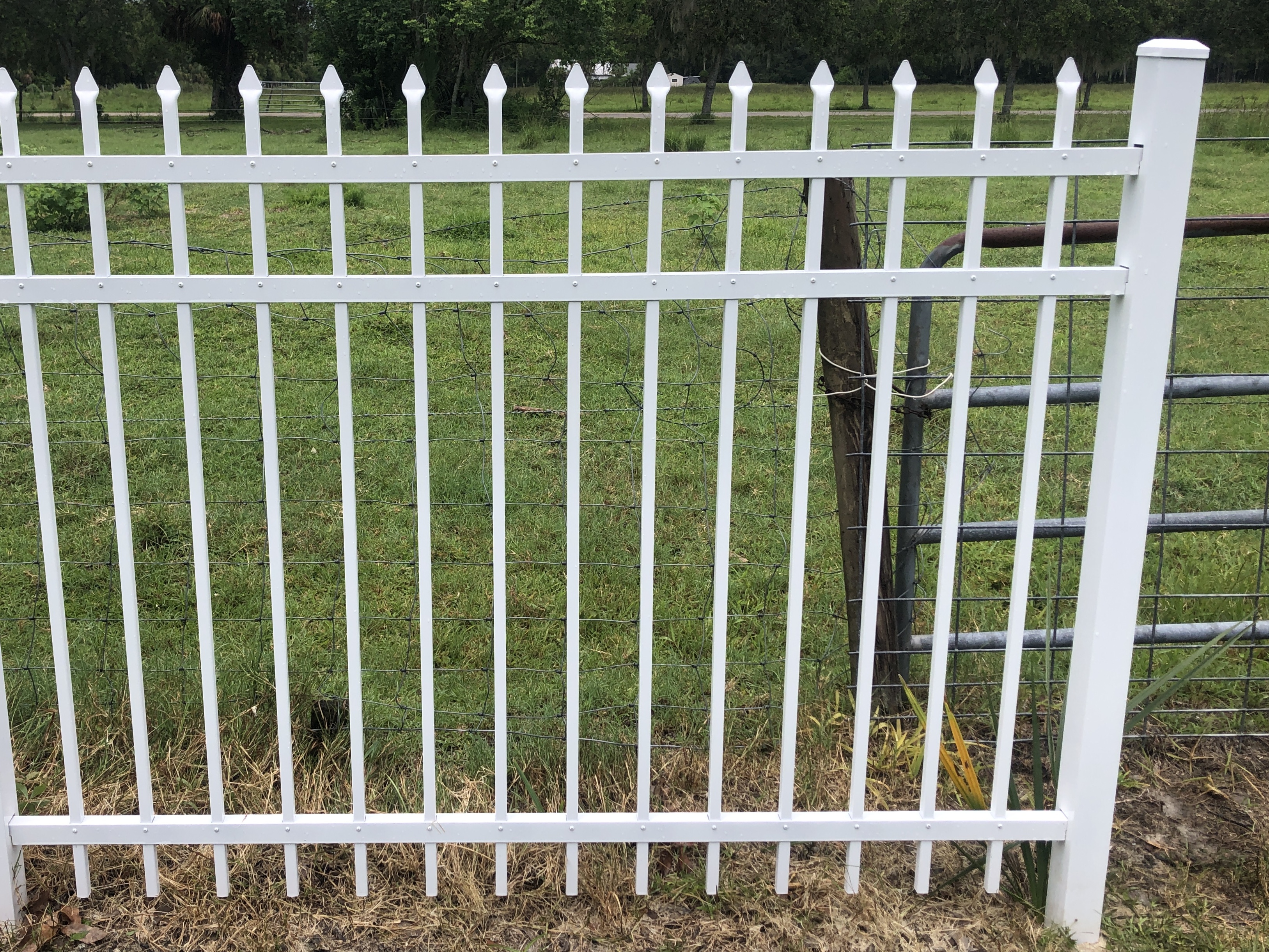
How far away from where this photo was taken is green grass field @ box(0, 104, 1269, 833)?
310 centimetres

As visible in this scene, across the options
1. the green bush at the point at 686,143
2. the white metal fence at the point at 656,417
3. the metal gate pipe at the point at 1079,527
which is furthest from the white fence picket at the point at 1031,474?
the green bush at the point at 686,143

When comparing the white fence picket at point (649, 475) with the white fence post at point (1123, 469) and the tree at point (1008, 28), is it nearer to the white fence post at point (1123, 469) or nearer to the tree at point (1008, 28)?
the white fence post at point (1123, 469)

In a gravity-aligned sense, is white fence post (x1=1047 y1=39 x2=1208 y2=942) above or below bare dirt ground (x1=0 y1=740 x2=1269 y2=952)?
above

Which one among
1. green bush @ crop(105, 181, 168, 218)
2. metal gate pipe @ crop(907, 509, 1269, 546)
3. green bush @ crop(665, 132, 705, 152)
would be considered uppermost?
green bush @ crop(665, 132, 705, 152)

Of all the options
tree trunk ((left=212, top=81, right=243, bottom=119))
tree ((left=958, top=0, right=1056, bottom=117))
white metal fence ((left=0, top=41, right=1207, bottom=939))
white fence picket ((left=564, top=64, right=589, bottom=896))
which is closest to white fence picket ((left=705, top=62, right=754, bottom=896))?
white metal fence ((left=0, top=41, right=1207, bottom=939))

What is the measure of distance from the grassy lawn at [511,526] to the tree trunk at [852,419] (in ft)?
0.58

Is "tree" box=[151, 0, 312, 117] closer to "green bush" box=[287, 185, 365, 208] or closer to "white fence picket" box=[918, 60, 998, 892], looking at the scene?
"green bush" box=[287, 185, 365, 208]

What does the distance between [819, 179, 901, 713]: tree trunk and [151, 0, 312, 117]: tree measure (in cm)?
3656

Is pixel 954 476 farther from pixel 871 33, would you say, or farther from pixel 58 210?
pixel 871 33

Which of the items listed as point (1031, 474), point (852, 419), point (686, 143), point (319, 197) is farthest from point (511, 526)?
point (686, 143)

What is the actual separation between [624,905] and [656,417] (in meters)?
1.17

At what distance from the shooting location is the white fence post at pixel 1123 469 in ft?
7.07

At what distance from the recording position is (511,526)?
4684 mm

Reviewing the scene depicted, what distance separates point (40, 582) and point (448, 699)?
1786 millimetres
